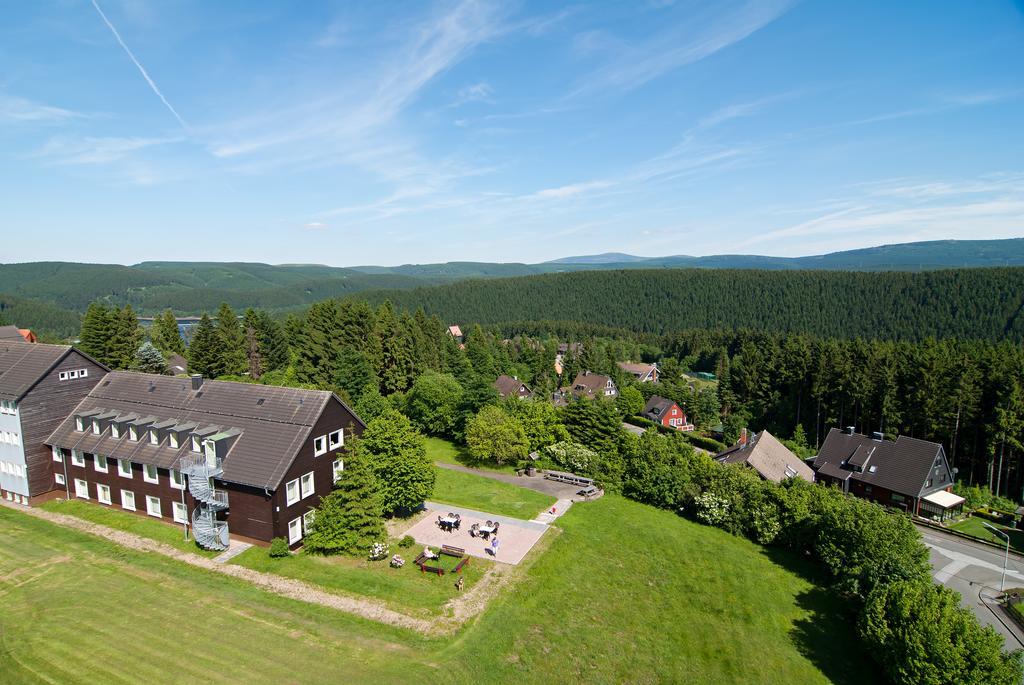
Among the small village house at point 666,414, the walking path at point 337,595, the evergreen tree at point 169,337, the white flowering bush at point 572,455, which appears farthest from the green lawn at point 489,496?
the evergreen tree at point 169,337

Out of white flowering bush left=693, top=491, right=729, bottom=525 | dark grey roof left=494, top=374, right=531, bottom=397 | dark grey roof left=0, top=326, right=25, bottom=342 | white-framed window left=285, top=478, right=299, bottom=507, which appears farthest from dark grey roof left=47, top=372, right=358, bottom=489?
dark grey roof left=494, top=374, right=531, bottom=397

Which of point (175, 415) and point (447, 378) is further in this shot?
point (447, 378)

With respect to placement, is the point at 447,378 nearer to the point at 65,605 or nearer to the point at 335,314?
the point at 335,314

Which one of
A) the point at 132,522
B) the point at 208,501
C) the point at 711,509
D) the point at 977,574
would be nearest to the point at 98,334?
the point at 132,522

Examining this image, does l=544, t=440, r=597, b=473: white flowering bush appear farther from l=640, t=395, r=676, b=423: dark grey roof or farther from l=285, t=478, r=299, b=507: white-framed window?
l=640, t=395, r=676, b=423: dark grey roof

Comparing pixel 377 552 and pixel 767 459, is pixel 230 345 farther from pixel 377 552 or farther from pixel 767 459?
pixel 767 459

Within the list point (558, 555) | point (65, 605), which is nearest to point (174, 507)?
point (65, 605)

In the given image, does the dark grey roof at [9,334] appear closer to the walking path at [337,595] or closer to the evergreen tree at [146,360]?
the evergreen tree at [146,360]
